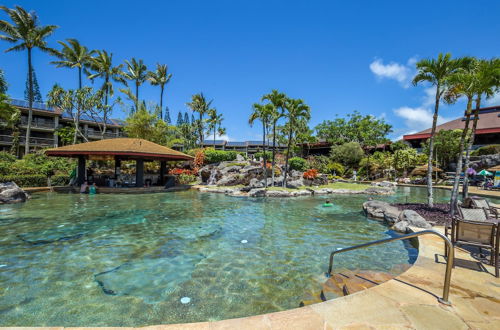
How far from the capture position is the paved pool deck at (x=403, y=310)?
2.41 meters

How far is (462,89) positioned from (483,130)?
30.0 metres

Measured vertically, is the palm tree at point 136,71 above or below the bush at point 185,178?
above

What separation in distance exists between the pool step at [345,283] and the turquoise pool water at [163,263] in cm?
24

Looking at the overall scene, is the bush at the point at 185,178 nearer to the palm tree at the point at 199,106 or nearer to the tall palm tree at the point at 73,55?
the palm tree at the point at 199,106

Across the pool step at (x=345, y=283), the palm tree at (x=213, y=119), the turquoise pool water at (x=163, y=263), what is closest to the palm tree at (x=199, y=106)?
the palm tree at (x=213, y=119)

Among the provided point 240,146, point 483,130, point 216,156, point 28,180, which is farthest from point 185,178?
point 240,146

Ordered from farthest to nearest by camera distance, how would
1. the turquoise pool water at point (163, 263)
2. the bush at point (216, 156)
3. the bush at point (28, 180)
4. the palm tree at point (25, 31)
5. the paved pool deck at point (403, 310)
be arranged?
the bush at point (216, 156) → the palm tree at point (25, 31) → the bush at point (28, 180) → the turquoise pool water at point (163, 263) → the paved pool deck at point (403, 310)

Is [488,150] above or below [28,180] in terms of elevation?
above

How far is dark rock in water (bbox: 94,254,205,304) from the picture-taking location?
4.06m

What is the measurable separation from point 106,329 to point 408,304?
359 centimetres

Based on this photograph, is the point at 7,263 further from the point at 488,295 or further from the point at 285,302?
the point at 488,295

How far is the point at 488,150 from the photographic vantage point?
1090 inches

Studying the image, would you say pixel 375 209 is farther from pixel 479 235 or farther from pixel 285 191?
pixel 285 191

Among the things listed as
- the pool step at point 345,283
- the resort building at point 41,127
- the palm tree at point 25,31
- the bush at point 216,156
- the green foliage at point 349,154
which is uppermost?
the palm tree at point 25,31
